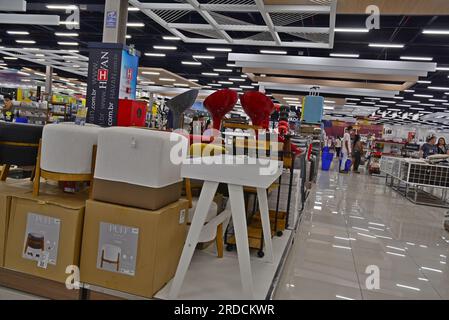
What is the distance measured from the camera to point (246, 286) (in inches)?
76.4

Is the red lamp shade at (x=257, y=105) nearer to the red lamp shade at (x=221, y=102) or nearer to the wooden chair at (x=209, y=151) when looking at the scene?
the red lamp shade at (x=221, y=102)

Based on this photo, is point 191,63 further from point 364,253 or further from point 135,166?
point 135,166

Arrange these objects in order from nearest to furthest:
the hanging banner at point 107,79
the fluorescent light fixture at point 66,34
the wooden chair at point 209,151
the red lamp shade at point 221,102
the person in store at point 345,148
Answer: the wooden chair at point 209,151 → the red lamp shade at point 221,102 → the hanging banner at point 107,79 → the fluorescent light fixture at point 66,34 → the person in store at point 345,148

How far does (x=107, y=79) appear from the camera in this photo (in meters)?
3.54

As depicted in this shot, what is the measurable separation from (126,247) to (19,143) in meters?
1.10

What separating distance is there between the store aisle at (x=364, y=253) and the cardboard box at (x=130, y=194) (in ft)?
3.63

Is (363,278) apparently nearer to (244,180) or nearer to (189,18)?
(244,180)

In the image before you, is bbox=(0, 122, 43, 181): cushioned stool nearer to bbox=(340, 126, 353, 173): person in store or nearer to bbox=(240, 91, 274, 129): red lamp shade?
bbox=(240, 91, 274, 129): red lamp shade

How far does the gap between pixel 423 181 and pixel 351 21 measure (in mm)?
4045

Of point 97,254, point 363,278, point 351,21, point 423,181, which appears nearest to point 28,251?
point 97,254

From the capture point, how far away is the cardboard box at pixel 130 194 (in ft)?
6.09

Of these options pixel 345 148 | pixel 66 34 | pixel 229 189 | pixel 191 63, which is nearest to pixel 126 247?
pixel 229 189

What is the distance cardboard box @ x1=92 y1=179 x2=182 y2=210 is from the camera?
186cm

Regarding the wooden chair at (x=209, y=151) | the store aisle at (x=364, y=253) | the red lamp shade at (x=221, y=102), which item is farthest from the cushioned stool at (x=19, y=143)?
the store aisle at (x=364, y=253)
